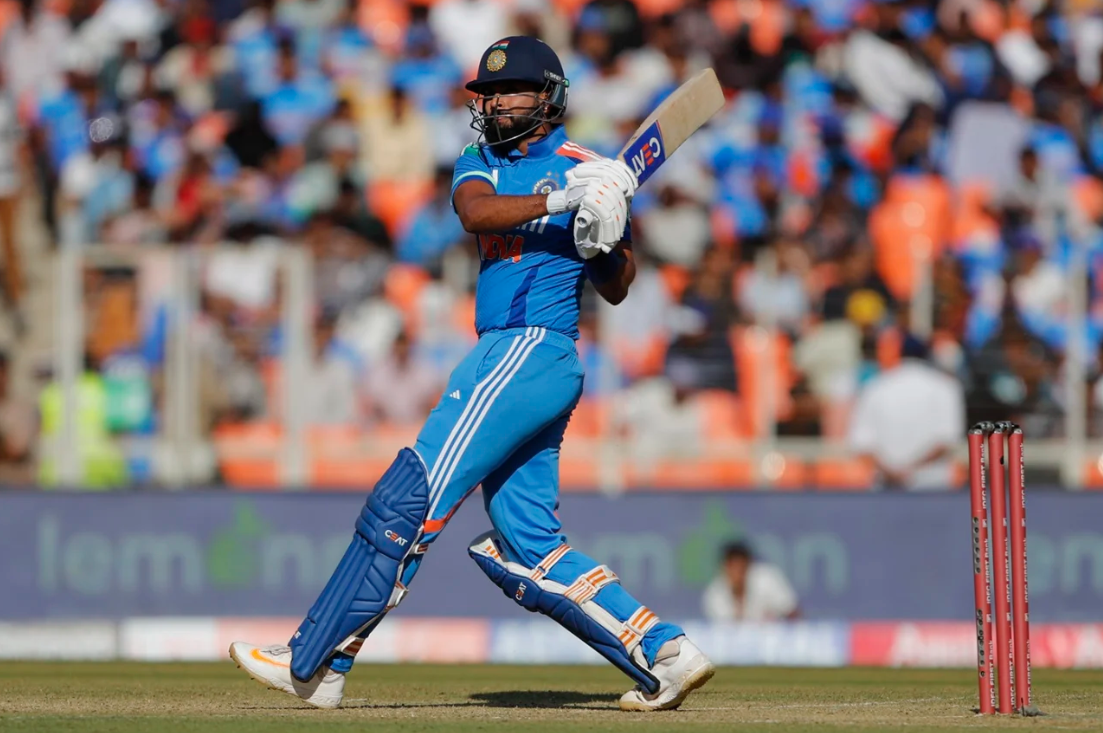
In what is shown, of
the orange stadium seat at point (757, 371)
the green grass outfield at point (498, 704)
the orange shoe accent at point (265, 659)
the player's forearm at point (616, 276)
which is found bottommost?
the green grass outfield at point (498, 704)

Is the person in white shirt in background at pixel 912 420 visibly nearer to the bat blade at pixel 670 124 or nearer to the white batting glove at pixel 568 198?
the bat blade at pixel 670 124

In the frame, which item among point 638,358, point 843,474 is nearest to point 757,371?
point 638,358

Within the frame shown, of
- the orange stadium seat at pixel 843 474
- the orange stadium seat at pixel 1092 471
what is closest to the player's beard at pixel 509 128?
the orange stadium seat at pixel 843 474

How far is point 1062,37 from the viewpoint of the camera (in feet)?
43.0

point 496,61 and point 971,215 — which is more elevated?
point 496,61

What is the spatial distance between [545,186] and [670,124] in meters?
0.49

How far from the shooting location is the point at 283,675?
5.01 metres

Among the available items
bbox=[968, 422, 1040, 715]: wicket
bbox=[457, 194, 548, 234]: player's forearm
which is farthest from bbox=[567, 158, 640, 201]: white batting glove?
bbox=[968, 422, 1040, 715]: wicket

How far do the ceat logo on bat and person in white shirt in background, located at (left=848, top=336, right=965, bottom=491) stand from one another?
15.7 ft

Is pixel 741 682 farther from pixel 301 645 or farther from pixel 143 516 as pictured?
pixel 143 516

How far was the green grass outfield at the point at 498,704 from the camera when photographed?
4699mm

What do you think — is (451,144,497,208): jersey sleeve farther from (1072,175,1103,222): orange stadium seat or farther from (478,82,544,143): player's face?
(1072,175,1103,222): orange stadium seat

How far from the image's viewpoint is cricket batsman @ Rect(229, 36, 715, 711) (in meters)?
4.94

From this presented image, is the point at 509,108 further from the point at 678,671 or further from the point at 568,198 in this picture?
the point at 678,671
